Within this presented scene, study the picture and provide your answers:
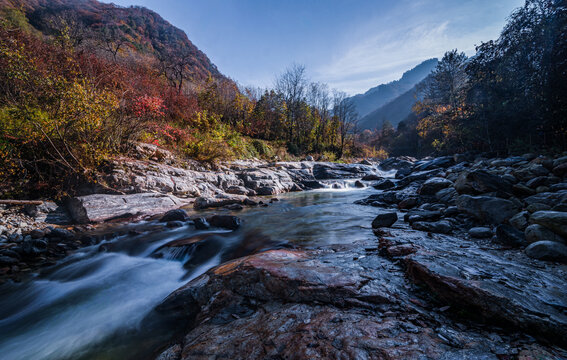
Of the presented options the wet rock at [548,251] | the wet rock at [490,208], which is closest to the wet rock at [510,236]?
the wet rock at [548,251]

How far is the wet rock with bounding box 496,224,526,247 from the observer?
2.88 m

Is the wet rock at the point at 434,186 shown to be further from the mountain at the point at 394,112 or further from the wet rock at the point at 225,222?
the mountain at the point at 394,112

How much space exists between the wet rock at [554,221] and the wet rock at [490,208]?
884 millimetres

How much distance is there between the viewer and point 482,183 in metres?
4.59

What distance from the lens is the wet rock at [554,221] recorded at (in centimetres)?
251

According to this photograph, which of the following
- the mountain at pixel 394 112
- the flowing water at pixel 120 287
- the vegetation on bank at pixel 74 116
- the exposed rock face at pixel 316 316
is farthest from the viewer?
the mountain at pixel 394 112

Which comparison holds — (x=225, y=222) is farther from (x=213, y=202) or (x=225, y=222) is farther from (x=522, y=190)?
(x=522, y=190)

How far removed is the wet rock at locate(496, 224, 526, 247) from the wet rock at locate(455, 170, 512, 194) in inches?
71.8

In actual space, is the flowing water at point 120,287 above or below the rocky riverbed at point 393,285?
below

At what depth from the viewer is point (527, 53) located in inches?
328

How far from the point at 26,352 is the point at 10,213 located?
468cm

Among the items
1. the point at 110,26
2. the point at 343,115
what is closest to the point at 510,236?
the point at 343,115

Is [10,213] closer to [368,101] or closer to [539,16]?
[539,16]

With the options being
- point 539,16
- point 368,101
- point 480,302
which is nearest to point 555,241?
point 480,302
